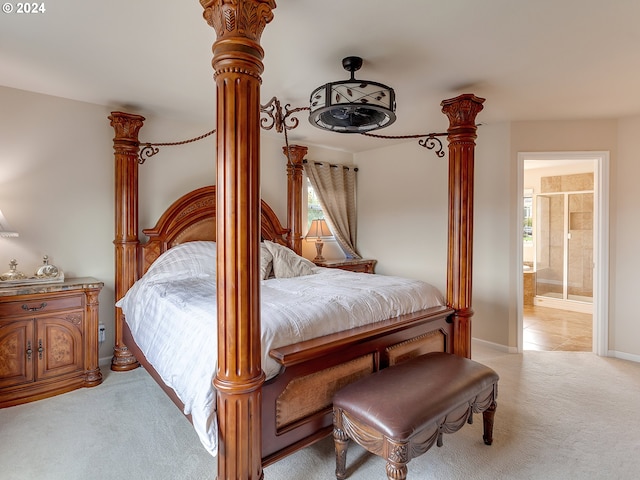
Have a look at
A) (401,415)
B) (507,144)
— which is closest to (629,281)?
(507,144)

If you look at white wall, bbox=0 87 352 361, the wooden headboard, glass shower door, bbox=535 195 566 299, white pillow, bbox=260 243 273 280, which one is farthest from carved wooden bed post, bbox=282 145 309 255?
glass shower door, bbox=535 195 566 299

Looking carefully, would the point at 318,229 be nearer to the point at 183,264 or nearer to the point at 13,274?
the point at 183,264

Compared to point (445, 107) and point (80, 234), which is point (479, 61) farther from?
point (80, 234)

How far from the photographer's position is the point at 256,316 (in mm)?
1606

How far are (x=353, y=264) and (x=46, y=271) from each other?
11.1 ft

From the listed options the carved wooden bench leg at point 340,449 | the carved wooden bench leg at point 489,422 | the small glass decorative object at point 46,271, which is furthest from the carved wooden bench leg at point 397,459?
the small glass decorative object at point 46,271

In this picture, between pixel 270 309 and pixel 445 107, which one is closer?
pixel 270 309

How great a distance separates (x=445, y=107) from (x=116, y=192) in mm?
3004

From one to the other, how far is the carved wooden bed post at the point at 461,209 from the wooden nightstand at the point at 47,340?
9.62 ft

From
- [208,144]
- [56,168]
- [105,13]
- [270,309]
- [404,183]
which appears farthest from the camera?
[404,183]

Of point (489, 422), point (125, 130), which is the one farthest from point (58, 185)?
point (489, 422)

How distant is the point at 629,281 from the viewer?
146 inches

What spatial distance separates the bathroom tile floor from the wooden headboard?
3.90 m

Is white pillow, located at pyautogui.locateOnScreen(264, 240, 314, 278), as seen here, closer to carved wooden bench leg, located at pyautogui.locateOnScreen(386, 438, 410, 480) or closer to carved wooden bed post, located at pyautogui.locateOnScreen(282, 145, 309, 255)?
carved wooden bed post, located at pyautogui.locateOnScreen(282, 145, 309, 255)
